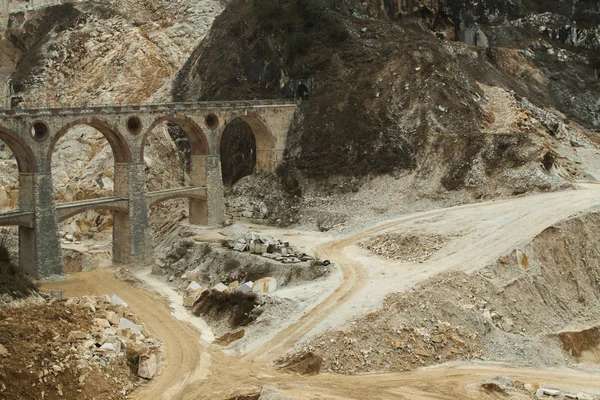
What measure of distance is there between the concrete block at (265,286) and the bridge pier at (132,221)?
17.1 metres

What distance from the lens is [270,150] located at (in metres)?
71.7

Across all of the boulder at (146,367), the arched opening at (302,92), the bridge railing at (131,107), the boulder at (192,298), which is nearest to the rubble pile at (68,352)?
the boulder at (146,367)

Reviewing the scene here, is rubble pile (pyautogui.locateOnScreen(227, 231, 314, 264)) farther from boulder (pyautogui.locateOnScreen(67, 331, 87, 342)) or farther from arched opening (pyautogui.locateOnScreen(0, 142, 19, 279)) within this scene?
arched opening (pyautogui.locateOnScreen(0, 142, 19, 279))

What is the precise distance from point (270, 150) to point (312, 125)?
5.07 m

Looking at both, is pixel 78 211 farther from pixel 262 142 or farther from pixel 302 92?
pixel 302 92

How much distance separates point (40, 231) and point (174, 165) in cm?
2608

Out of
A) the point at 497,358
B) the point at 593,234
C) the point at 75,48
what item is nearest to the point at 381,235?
the point at 593,234

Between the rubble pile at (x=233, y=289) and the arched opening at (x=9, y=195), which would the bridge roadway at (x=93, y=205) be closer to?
the arched opening at (x=9, y=195)

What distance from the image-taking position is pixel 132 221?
5884 centimetres

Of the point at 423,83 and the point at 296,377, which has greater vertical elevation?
the point at 423,83

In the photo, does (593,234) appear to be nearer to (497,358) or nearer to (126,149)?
(497,358)

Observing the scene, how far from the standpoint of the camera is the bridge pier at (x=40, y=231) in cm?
5256

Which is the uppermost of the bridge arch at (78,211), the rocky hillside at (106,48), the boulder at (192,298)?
the rocky hillside at (106,48)

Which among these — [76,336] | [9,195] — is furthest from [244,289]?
[9,195]
